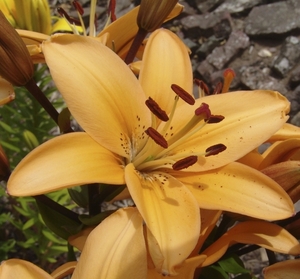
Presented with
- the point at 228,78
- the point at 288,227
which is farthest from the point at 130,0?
the point at 288,227

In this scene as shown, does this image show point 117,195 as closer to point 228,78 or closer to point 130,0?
point 228,78

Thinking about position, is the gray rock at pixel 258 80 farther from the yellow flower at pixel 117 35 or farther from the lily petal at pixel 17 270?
the lily petal at pixel 17 270

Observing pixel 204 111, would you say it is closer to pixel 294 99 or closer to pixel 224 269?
pixel 224 269

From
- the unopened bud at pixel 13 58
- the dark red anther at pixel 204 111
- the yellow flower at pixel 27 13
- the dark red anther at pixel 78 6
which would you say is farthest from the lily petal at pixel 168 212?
the yellow flower at pixel 27 13

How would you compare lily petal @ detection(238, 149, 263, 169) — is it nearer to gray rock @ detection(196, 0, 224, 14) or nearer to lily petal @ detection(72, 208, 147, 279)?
lily petal @ detection(72, 208, 147, 279)

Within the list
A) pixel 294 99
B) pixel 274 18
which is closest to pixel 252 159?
pixel 294 99

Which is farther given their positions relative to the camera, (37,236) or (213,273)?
(37,236)
